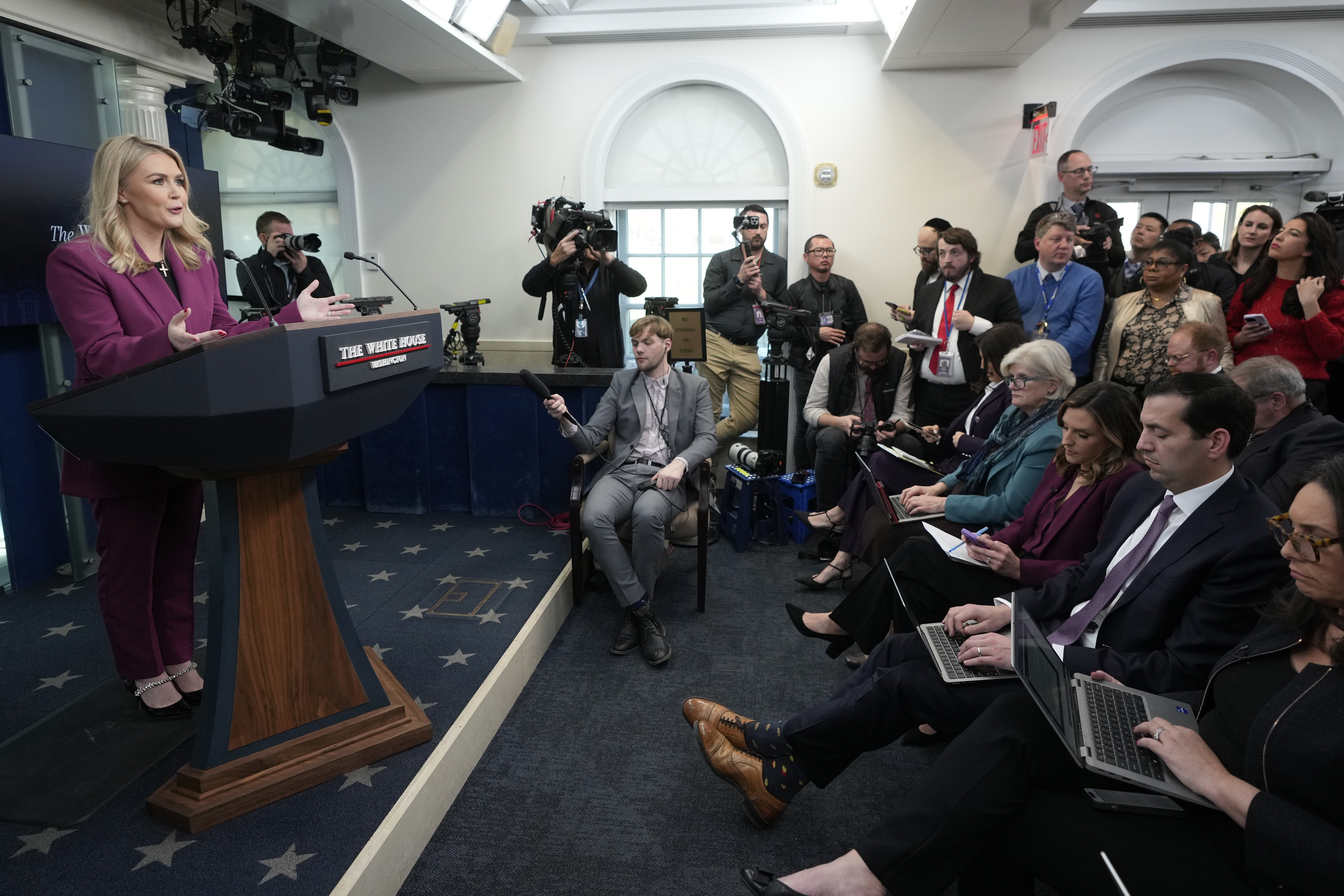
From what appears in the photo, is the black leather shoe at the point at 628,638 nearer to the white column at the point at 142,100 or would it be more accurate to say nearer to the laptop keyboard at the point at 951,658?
the laptop keyboard at the point at 951,658

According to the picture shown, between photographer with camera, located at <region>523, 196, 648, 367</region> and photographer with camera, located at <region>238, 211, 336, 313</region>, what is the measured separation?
122cm

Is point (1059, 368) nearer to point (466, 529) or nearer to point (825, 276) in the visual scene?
point (825, 276)

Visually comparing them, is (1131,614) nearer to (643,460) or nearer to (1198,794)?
(1198,794)

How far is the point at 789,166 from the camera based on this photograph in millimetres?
5277

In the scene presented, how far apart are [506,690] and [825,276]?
330 centimetres

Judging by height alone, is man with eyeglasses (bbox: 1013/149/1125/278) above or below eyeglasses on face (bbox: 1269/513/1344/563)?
above

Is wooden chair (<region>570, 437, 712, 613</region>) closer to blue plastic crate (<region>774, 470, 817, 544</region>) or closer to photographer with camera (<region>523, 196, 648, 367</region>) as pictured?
blue plastic crate (<region>774, 470, 817, 544</region>)

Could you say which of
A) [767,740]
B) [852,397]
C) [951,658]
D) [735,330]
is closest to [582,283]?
[735,330]

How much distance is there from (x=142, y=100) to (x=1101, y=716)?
14.9 feet

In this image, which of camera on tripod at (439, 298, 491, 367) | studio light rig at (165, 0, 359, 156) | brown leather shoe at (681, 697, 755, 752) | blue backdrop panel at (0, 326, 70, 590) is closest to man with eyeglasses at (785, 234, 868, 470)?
camera on tripod at (439, 298, 491, 367)

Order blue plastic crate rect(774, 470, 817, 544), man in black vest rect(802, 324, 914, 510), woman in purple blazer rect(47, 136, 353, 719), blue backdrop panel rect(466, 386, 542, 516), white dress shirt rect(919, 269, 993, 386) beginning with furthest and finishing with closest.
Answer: blue backdrop panel rect(466, 386, 542, 516)
blue plastic crate rect(774, 470, 817, 544)
man in black vest rect(802, 324, 914, 510)
white dress shirt rect(919, 269, 993, 386)
woman in purple blazer rect(47, 136, 353, 719)

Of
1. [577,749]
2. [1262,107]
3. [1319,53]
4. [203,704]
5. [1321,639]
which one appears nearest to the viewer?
[1321,639]

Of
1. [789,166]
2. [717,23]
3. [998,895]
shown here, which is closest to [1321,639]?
[998,895]

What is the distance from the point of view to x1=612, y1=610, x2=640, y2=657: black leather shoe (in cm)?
303
